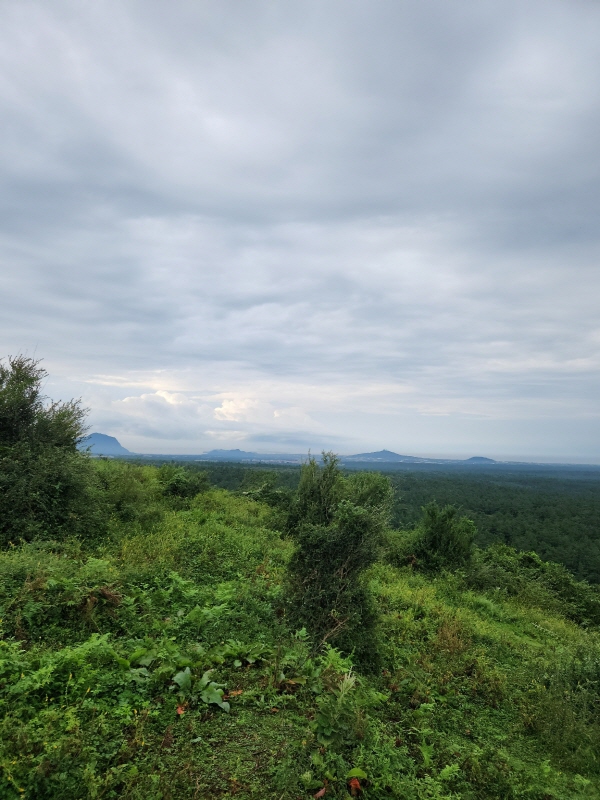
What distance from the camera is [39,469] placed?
1197cm

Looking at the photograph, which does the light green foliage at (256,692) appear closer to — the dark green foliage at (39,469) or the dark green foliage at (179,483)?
the dark green foliage at (39,469)

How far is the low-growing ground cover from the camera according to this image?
3875 millimetres

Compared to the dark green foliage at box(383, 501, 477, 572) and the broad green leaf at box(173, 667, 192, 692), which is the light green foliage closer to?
the broad green leaf at box(173, 667, 192, 692)

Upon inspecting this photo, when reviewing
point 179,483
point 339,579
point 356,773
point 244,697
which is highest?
point 179,483

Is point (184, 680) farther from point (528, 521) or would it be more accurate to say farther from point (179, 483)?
point (528, 521)

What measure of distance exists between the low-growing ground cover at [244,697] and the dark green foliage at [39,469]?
122cm

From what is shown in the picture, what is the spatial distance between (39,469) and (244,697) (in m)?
9.56

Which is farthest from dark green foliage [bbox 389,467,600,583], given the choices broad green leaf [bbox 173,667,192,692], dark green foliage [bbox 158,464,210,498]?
broad green leaf [bbox 173,667,192,692]

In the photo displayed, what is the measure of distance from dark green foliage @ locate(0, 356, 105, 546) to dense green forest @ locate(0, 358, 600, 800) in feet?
0.14

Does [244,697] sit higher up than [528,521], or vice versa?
[244,697]

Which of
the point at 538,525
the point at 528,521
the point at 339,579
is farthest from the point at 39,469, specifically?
the point at 528,521

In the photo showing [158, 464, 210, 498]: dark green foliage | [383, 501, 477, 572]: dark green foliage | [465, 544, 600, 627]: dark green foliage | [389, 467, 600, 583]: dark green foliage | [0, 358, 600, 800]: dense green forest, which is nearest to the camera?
[0, 358, 600, 800]: dense green forest

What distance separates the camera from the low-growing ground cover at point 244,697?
3875 mm

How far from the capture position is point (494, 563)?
23.3 meters
